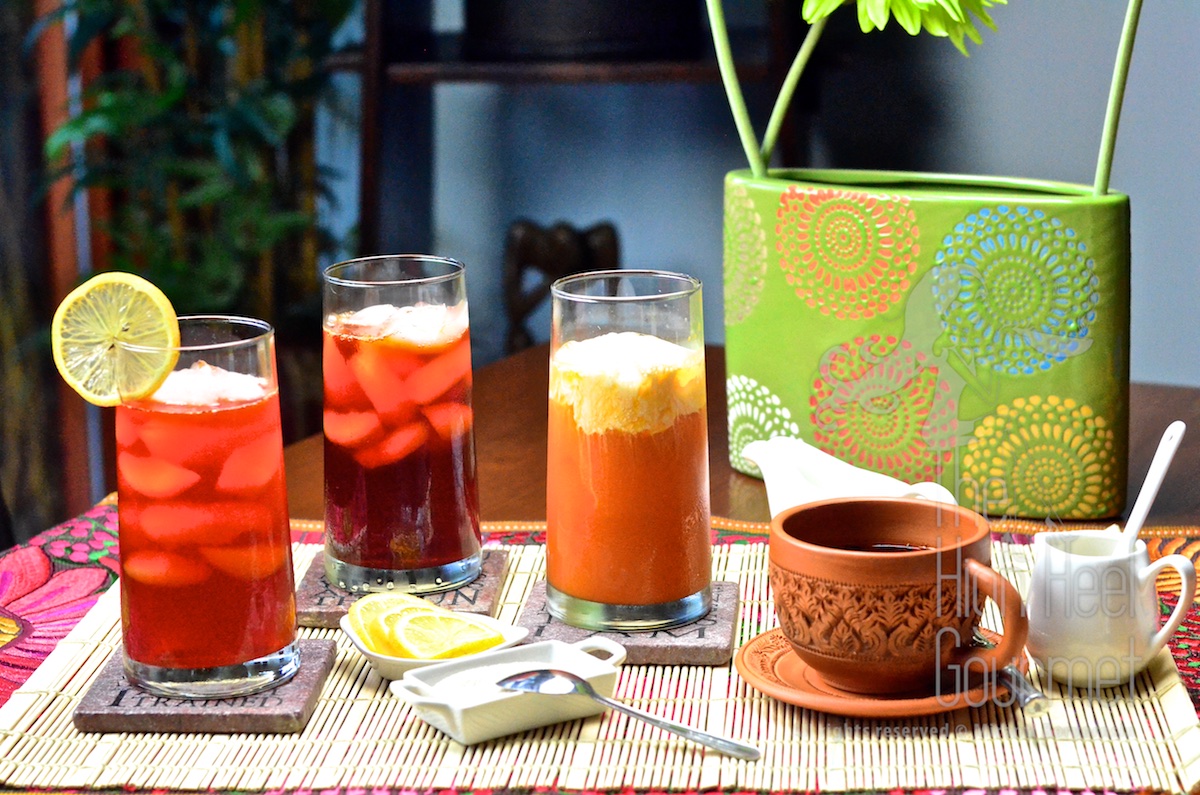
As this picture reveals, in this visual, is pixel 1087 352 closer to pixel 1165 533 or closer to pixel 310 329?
pixel 1165 533

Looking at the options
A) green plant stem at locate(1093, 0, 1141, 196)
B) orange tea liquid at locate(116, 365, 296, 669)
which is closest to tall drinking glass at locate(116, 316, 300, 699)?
orange tea liquid at locate(116, 365, 296, 669)

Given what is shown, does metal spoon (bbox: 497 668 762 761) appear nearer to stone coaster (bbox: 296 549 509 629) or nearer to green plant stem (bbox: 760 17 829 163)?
stone coaster (bbox: 296 549 509 629)

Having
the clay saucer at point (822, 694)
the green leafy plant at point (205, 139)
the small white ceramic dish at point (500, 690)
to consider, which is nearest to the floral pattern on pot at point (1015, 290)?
the clay saucer at point (822, 694)

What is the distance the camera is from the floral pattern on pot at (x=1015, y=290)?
119 cm

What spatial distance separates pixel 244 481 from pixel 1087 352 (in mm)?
760

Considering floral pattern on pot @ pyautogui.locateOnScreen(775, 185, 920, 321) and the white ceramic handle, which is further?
floral pattern on pot @ pyautogui.locateOnScreen(775, 185, 920, 321)

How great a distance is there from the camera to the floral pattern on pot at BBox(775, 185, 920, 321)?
125cm

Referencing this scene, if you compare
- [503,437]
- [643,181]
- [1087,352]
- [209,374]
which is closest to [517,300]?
[643,181]

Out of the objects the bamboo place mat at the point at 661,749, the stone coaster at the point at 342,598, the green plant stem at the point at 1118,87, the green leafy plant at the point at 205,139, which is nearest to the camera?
the bamboo place mat at the point at 661,749

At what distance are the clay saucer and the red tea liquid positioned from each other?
266mm

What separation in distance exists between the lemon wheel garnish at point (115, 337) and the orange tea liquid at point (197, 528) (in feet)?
0.06

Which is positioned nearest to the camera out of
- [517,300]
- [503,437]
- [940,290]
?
[940,290]

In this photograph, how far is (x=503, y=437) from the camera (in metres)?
1.49

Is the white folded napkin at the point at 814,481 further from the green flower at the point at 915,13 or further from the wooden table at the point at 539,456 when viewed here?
the green flower at the point at 915,13
